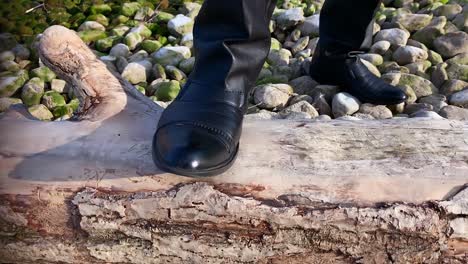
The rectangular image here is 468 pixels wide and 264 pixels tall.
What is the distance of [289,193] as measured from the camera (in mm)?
1127

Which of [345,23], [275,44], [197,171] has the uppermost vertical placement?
[197,171]

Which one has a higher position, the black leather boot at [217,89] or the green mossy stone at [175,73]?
the black leather boot at [217,89]

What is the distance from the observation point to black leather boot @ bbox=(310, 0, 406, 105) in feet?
Result: 6.31

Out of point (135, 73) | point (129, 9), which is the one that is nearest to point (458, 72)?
point (135, 73)

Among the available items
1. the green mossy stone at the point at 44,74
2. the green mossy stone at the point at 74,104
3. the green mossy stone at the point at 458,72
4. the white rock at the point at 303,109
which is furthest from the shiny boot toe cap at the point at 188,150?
the green mossy stone at the point at 458,72

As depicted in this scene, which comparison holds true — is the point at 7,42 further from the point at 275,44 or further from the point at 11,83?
the point at 275,44

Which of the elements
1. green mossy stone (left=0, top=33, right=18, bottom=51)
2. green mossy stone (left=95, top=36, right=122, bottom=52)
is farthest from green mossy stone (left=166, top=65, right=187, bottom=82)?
green mossy stone (left=0, top=33, right=18, bottom=51)

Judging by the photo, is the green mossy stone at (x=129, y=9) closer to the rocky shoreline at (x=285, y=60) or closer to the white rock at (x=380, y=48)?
the rocky shoreline at (x=285, y=60)

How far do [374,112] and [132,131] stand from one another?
990 millimetres

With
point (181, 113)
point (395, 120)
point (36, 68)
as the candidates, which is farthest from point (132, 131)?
point (36, 68)

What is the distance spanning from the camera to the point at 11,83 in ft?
6.97

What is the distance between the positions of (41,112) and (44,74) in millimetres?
274

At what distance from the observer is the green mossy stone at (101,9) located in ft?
8.91

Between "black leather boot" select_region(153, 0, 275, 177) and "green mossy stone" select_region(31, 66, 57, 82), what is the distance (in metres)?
1.04
